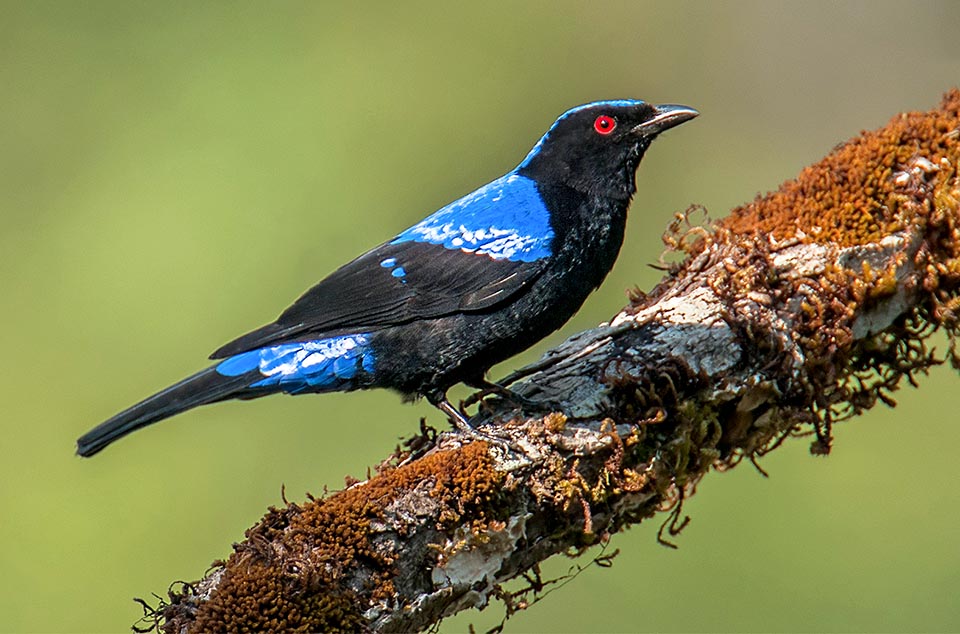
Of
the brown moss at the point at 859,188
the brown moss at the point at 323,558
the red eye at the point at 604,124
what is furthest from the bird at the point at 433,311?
the brown moss at the point at 323,558

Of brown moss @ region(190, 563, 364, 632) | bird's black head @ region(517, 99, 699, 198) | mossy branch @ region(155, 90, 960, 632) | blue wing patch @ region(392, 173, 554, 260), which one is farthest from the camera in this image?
bird's black head @ region(517, 99, 699, 198)

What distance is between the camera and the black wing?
4980 mm

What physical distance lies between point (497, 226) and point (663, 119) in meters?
1.04

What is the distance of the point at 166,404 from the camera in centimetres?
468

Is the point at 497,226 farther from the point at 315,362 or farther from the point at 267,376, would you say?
the point at 267,376

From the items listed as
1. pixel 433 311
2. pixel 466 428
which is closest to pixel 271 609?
Result: pixel 466 428

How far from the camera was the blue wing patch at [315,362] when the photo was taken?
4.96 m

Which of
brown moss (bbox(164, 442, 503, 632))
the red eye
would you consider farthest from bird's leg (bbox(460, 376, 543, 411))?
the red eye

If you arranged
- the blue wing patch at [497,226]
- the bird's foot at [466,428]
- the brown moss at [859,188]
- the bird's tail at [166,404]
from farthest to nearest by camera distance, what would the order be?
1. the blue wing patch at [497,226]
2. the bird's tail at [166,404]
3. the brown moss at [859,188]
4. the bird's foot at [466,428]

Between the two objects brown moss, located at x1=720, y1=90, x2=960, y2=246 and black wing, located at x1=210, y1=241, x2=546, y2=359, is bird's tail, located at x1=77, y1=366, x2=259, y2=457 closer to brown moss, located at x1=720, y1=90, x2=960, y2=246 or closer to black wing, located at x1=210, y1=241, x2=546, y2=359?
black wing, located at x1=210, y1=241, x2=546, y2=359

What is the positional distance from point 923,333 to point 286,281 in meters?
4.96

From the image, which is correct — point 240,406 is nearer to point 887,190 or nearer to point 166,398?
point 166,398

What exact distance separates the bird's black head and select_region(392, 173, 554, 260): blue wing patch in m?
0.19

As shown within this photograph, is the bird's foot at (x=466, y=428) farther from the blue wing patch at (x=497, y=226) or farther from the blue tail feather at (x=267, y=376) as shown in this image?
the blue wing patch at (x=497, y=226)
